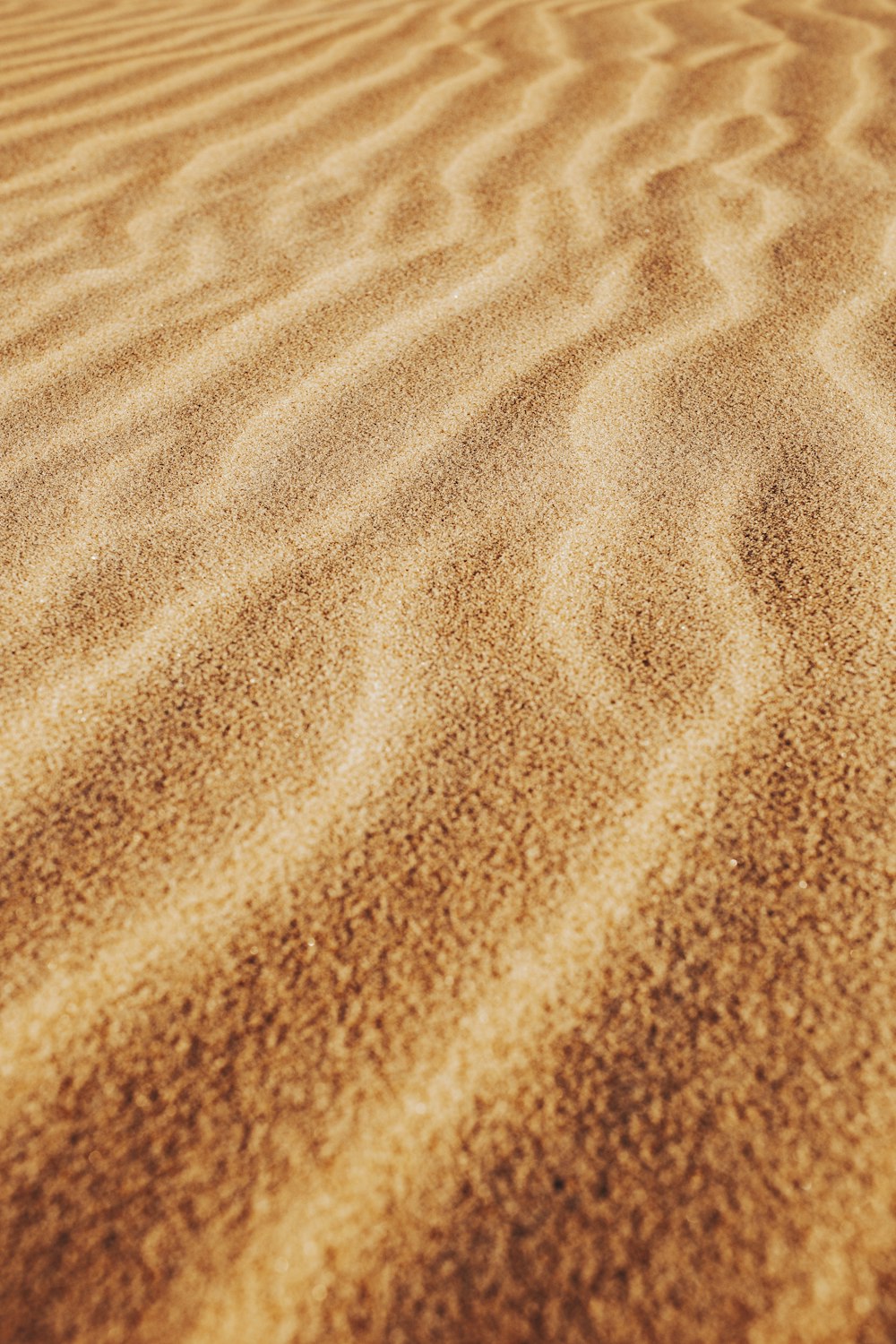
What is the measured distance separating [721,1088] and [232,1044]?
354mm

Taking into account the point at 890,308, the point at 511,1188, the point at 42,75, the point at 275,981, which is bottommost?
the point at 890,308

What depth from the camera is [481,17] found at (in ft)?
12.0

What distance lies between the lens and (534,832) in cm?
99

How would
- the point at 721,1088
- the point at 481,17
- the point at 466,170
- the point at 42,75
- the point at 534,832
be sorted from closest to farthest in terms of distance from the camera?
1. the point at 721,1088
2. the point at 534,832
3. the point at 466,170
4. the point at 42,75
5. the point at 481,17

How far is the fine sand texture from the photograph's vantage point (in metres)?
0.72

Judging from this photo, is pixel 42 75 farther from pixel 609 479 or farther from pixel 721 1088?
pixel 721 1088

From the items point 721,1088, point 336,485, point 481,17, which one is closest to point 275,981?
point 721,1088

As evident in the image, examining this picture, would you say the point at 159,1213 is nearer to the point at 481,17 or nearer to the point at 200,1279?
the point at 200,1279

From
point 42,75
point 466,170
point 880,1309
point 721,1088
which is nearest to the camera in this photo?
point 880,1309

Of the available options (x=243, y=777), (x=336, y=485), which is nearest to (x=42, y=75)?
(x=336, y=485)

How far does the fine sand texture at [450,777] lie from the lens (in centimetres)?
72

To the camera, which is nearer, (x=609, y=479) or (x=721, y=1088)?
(x=721, y=1088)

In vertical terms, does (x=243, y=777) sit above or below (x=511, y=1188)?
above

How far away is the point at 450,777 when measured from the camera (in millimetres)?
1046
